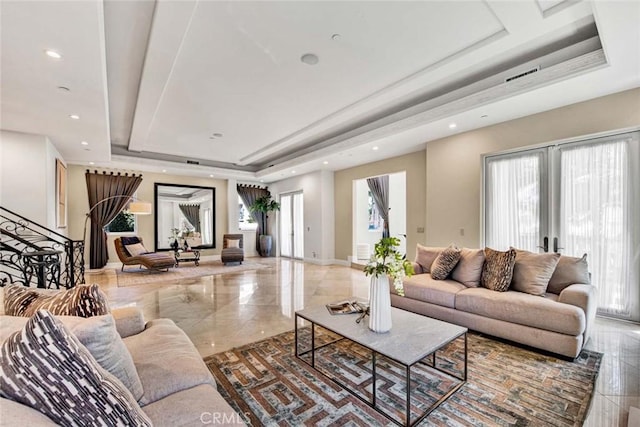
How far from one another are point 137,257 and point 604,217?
8.57m

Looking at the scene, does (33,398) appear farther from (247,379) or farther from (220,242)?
(220,242)

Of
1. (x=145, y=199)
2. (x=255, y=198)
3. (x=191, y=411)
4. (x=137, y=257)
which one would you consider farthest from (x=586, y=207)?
(x=145, y=199)

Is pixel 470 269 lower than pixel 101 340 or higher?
lower

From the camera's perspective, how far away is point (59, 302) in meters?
1.47

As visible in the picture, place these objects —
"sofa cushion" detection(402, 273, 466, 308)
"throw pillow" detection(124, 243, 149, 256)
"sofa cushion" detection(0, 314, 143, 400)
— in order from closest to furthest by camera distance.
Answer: "sofa cushion" detection(0, 314, 143, 400) < "sofa cushion" detection(402, 273, 466, 308) < "throw pillow" detection(124, 243, 149, 256)

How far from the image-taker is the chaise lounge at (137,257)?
6482 mm

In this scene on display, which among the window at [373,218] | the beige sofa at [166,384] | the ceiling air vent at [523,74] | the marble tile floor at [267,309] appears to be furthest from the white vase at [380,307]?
the window at [373,218]

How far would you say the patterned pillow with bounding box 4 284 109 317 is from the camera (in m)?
1.43

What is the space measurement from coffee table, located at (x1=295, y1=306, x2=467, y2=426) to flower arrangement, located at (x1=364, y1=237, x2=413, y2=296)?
337 mm

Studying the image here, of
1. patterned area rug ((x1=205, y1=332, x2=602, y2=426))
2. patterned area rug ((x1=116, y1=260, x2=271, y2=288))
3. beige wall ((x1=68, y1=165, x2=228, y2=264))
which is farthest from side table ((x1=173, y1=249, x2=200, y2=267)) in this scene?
patterned area rug ((x1=205, y1=332, x2=602, y2=426))

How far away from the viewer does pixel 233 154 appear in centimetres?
736

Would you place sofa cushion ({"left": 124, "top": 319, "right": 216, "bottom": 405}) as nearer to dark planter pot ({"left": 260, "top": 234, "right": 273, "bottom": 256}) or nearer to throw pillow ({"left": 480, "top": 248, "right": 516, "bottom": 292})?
throw pillow ({"left": 480, "top": 248, "right": 516, "bottom": 292})

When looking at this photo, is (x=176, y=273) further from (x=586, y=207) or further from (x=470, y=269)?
(x=586, y=207)

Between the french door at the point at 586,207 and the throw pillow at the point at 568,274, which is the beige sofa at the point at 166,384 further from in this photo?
the french door at the point at 586,207
